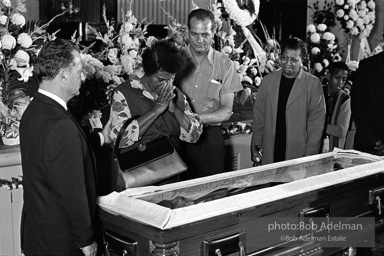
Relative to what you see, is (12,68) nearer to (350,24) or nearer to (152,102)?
(152,102)

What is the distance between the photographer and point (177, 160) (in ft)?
10.4

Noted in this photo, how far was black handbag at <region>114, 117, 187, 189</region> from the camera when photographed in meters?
3.02

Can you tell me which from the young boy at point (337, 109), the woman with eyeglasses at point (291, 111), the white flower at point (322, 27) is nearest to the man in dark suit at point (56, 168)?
the woman with eyeglasses at point (291, 111)

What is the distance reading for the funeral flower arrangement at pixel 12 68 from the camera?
12.2ft

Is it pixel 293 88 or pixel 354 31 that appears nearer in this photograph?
pixel 293 88

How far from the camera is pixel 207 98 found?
4.05m

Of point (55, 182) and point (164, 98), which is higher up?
point (164, 98)

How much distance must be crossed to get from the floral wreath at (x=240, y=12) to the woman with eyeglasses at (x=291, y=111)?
1399 mm

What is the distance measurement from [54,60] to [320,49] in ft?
15.3

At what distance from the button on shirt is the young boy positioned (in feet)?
5.41

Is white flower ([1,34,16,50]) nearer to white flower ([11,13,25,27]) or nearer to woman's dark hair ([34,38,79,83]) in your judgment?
white flower ([11,13,25,27])

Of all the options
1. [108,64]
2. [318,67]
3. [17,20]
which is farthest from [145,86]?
[318,67]

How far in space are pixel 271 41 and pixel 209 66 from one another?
2110mm

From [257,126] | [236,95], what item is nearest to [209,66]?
[257,126]
